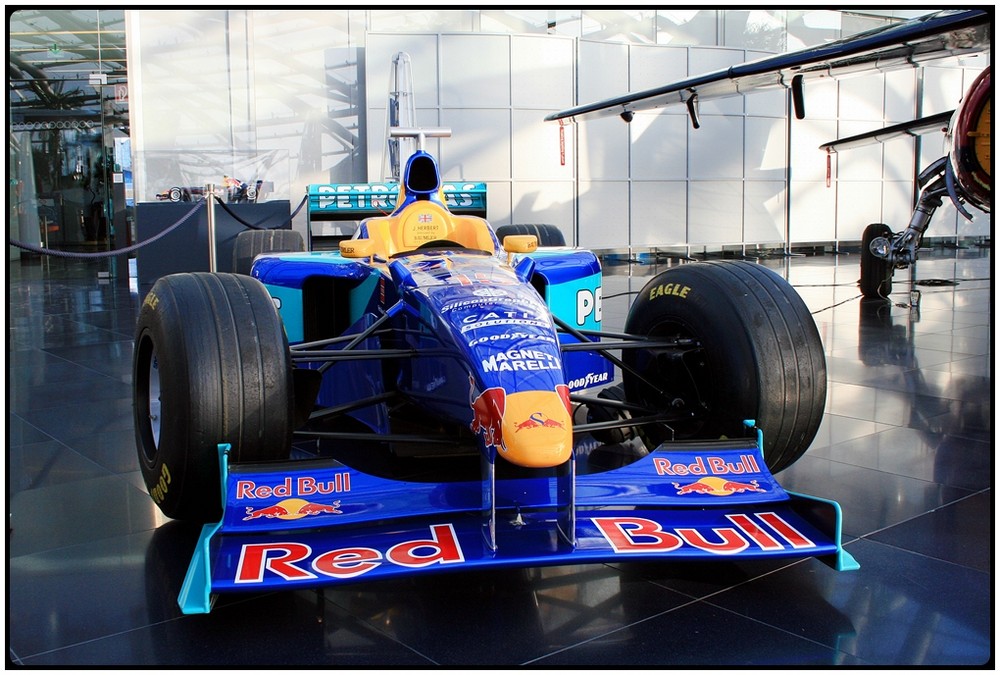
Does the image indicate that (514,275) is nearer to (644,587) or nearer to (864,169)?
(644,587)

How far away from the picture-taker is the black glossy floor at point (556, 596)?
2.64 metres

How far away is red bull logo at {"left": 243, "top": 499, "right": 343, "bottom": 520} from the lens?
301 cm

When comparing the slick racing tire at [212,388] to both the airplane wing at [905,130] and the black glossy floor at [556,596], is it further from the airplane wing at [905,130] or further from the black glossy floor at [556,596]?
the airplane wing at [905,130]

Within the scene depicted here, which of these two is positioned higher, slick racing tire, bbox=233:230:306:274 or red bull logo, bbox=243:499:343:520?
slick racing tire, bbox=233:230:306:274

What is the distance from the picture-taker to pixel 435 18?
17469 millimetres

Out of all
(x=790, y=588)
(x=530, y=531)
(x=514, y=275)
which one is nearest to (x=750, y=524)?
(x=790, y=588)

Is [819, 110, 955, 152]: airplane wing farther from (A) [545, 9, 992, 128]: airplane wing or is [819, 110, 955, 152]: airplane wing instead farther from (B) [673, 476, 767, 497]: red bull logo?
(B) [673, 476, 767, 497]: red bull logo

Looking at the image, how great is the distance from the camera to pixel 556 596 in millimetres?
2998

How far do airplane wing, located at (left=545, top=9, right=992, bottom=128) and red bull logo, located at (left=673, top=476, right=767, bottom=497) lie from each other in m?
4.58

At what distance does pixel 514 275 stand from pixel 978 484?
2250 millimetres

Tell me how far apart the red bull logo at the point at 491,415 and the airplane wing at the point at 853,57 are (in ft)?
16.6

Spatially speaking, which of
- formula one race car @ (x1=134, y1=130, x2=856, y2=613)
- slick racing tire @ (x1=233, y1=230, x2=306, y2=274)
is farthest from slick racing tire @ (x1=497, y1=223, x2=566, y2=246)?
formula one race car @ (x1=134, y1=130, x2=856, y2=613)

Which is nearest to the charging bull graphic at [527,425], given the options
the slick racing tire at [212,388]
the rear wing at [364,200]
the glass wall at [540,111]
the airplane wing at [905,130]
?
the slick racing tire at [212,388]

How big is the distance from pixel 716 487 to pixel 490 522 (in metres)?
0.89
